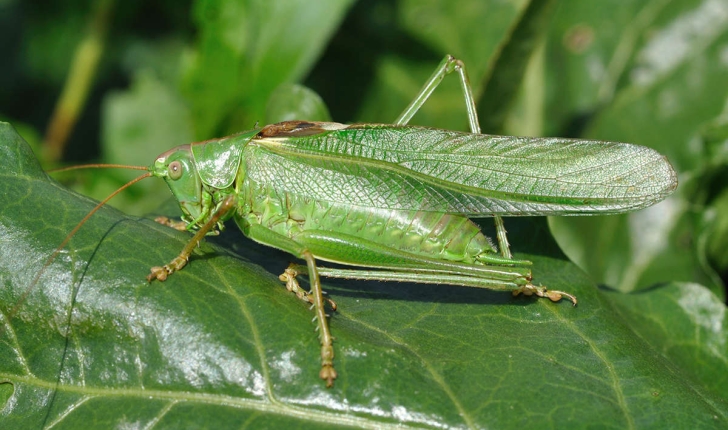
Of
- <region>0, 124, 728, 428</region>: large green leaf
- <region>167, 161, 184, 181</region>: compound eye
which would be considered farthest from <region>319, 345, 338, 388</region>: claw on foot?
<region>167, 161, 184, 181</region>: compound eye

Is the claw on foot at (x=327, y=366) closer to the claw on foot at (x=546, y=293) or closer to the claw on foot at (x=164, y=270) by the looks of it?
the claw on foot at (x=164, y=270)

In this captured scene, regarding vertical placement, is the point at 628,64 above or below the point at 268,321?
above

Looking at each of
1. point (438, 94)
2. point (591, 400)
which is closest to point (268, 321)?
point (591, 400)

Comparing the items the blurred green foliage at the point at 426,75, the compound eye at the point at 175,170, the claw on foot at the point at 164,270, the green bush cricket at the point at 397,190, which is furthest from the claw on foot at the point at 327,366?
the blurred green foliage at the point at 426,75

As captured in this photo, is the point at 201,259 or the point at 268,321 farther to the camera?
the point at 201,259

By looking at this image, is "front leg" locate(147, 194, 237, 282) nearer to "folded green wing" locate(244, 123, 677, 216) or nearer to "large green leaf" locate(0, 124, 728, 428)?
"large green leaf" locate(0, 124, 728, 428)

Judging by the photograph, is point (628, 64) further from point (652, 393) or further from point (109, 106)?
point (109, 106)

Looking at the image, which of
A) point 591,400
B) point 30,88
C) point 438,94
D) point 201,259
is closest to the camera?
point 591,400

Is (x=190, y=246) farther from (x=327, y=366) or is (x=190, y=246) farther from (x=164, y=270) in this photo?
(x=327, y=366)
